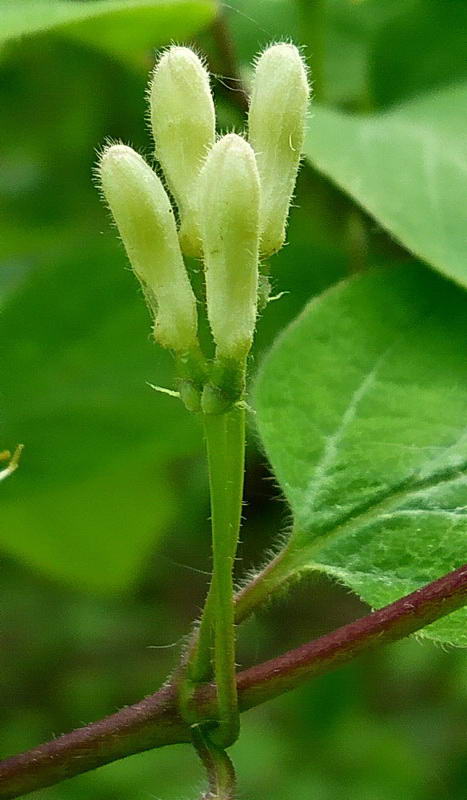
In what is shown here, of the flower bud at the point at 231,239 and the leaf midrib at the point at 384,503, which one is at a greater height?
the flower bud at the point at 231,239

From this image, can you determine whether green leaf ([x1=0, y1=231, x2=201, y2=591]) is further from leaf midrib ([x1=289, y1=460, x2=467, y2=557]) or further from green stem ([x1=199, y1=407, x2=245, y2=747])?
green stem ([x1=199, y1=407, x2=245, y2=747])

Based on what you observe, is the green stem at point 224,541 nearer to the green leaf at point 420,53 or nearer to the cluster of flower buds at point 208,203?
the cluster of flower buds at point 208,203

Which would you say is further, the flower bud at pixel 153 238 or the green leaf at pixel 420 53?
the green leaf at pixel 420 53

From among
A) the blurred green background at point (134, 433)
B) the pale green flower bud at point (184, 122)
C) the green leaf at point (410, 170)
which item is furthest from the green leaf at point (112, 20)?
the pale green flower bud at point (184, 122)

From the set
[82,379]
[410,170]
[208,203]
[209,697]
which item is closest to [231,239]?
[208,203]

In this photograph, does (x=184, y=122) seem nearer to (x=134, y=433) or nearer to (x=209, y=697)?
(x=209, y=697)

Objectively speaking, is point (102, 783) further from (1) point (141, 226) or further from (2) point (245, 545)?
(1) point (141, 226)

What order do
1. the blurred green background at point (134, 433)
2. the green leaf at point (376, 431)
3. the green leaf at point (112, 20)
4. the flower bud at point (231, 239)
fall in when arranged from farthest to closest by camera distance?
the blurred green background at point (134, 433)
the green leaf at point (112, 20)
the green leaf at point (376, 431)
the flower bud at point (231, 239)

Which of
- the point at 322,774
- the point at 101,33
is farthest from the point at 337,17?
the point at 322,774

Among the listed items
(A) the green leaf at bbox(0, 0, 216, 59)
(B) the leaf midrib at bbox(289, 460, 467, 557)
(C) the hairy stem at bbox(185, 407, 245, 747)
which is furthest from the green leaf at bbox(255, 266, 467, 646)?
(A) the green leaf at bbox(0, 0, 216, 59)
